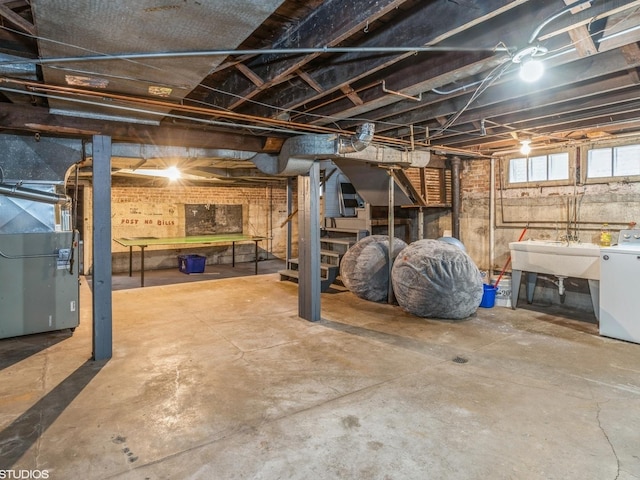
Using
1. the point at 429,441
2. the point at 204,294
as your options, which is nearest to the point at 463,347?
the point at 429,441

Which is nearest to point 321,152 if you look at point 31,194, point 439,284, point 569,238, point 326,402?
point 439,284

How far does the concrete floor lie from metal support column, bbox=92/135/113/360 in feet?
0.79

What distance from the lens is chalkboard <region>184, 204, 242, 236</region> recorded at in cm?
830

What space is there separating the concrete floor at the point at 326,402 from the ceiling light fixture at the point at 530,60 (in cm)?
206

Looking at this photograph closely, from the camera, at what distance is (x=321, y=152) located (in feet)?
12.3

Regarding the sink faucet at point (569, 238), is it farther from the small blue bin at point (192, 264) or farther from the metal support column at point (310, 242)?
the small blue bin at point (192, 264)

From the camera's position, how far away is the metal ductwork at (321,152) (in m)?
3.68

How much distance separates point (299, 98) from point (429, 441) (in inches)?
97.7

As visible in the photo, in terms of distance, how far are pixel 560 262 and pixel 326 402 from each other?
3.31m

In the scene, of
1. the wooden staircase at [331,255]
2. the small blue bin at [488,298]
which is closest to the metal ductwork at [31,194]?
the wooden staircase at [331,255]

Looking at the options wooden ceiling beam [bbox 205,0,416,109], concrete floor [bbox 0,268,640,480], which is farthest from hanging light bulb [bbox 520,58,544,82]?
concrete floor [bbox 0,268,640,480]

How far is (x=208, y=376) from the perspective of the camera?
2826mm

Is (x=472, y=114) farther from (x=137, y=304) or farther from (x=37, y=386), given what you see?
(x=137, y=304)

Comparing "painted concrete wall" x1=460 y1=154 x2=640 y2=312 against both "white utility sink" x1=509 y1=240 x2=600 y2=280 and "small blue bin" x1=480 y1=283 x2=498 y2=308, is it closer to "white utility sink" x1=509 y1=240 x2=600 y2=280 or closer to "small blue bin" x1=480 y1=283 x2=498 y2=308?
"white utility sink" x1=509 y1=240 x2=600 y2=280
